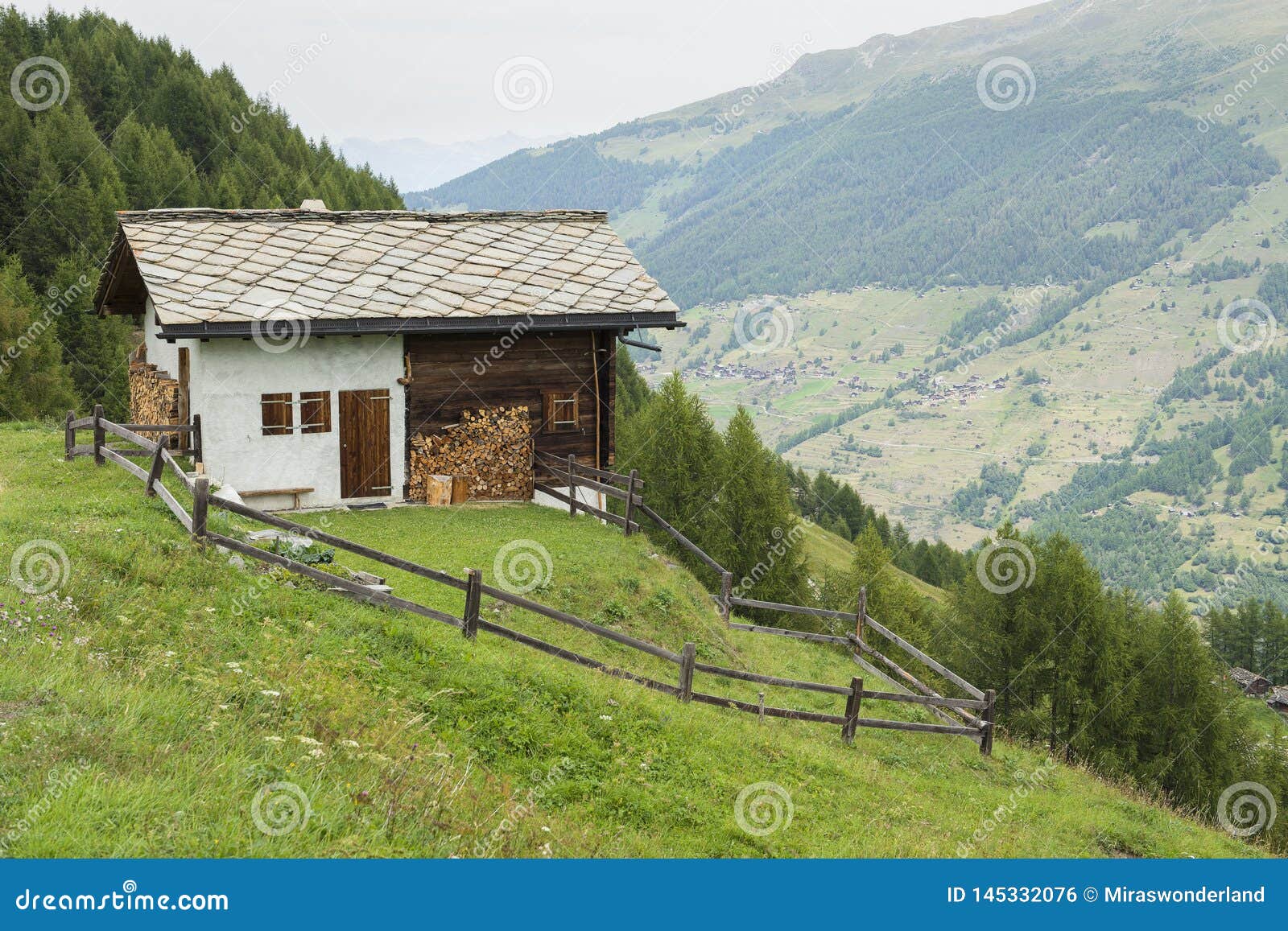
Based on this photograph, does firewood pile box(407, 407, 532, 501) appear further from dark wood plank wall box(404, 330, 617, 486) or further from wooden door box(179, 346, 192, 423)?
wooden door box(179, 346, 192, 423)

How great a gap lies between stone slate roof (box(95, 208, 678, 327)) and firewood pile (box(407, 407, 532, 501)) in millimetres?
2471

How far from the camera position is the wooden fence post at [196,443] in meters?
18.5

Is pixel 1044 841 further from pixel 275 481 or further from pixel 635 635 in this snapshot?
pixel 275 481

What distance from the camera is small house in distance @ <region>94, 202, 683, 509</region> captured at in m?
18.5

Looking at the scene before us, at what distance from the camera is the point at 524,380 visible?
69.2 feet

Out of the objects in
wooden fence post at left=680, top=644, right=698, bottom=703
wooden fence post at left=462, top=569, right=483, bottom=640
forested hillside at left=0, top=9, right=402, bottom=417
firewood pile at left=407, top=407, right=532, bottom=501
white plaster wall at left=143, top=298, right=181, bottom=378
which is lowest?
wooden fence post at left=680, top=644, right=698, bottom=703

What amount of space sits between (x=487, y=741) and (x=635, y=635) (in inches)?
256

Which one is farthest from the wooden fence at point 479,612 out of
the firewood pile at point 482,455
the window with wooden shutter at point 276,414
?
the firewood pile at point 482,455

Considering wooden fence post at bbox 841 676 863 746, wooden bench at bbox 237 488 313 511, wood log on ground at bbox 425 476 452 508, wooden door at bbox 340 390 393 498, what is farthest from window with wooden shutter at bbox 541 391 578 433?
wooden fence post at bbox 841 676 863 746

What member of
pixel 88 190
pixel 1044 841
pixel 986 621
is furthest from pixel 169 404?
pixel 88 190

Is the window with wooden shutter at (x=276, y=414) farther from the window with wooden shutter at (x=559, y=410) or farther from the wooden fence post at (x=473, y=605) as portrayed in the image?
the wooden fence post at (x=473, y=605)

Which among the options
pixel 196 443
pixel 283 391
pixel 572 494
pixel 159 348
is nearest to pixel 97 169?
pixel 159 348

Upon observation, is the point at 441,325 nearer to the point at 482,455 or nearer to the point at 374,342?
the point at 374,342

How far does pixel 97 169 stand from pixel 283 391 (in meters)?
56.5
